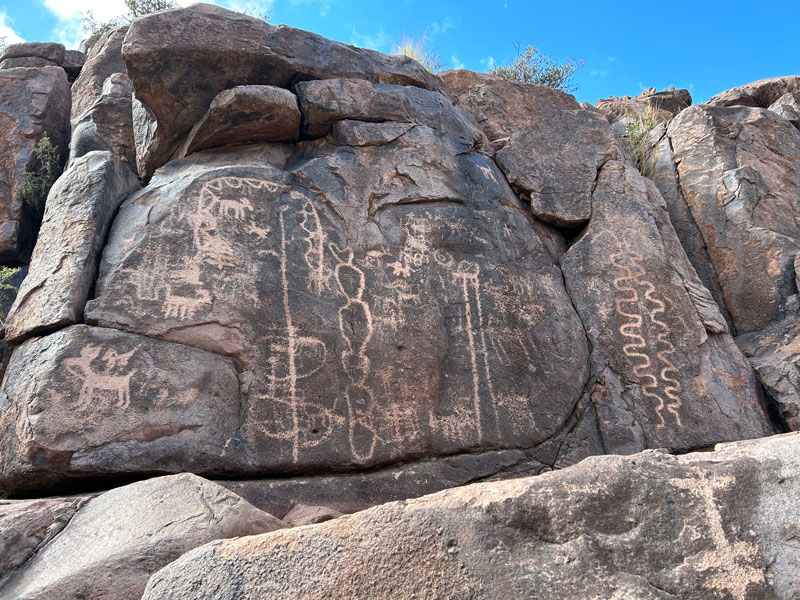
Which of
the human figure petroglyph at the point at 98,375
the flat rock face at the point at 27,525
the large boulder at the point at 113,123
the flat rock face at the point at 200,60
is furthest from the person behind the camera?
the large boulder at the point at 113,123

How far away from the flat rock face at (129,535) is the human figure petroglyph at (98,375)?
0.63 m

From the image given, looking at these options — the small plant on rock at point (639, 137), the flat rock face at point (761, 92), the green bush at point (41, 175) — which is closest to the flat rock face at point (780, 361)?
the small plant on rock at point (639, 137)

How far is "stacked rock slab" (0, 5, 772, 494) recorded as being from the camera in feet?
12.6

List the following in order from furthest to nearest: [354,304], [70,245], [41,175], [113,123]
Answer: [41,175], [113,123], [354,304], [70,245]

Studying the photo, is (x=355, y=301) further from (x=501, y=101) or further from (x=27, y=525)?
(x=501, y=101)

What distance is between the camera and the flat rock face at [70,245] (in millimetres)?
3969

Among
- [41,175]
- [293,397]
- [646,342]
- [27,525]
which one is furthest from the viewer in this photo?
[41,175]

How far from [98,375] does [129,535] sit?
1.17m

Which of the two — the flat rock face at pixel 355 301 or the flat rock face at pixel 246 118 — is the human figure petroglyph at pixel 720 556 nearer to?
the flat rock face at pixel 355 301

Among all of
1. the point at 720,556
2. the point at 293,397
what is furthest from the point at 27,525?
the point at 720,556

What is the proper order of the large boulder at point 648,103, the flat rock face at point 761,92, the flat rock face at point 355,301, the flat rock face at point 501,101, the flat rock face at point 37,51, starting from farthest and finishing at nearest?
the large boulder at point 648,103
the flat rock face at point 761,92
the flat rock face at point 37,51
the flat rock face at point 501,101
the flat rock face at point 355,301

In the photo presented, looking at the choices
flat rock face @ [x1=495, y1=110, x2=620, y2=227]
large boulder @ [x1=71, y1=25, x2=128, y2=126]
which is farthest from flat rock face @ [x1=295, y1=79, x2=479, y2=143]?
large boulder @ [x1=71, y1=25, x2=128, y2=126]

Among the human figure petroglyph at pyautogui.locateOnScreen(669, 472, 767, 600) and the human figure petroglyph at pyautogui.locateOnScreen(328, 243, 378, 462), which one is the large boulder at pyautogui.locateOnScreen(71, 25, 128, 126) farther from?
the human figure petroglyph at pyautogui.locateOnScreen(669, 472, 767, 600)

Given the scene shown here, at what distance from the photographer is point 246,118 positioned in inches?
200
